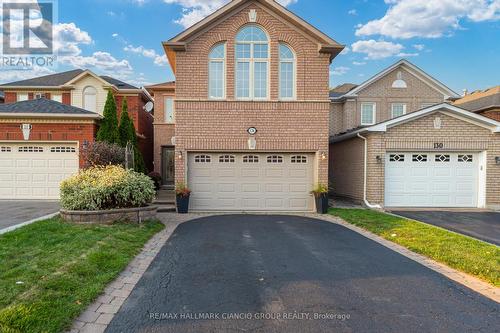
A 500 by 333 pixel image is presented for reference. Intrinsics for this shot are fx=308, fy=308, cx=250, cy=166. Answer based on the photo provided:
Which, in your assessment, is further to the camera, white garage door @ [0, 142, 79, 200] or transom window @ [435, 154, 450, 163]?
white garage door @ [0, 142, 79, 200]

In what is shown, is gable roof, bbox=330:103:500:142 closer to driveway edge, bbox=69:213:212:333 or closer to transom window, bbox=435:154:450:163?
transom window, bbox=435:154:450:163

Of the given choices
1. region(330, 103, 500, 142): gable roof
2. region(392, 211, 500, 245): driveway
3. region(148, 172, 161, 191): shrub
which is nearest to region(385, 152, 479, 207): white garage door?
region(392, 211, 500, 245): driveway

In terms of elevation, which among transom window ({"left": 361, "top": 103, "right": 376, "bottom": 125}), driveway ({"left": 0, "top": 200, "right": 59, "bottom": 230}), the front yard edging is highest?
transom window ({"left": 361, "top": 103, "right": 376, "bottom": 125})

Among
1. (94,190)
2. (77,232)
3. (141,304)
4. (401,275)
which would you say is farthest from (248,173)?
(141,304)

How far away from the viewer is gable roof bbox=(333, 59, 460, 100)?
685 inches

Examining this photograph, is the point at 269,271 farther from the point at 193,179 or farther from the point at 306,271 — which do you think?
the point at 193,179

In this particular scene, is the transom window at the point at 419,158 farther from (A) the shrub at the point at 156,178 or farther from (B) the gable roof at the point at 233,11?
(A) the shrub at the point at 156,178

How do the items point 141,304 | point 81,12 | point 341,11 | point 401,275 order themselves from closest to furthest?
1. point 141,304
2. point 401,275
3. point 81,12
4. point 341,11

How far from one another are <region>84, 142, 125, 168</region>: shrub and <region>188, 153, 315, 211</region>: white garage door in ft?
9.30

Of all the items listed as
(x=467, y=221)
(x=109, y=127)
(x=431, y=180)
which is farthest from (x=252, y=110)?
(x=467, y=221)

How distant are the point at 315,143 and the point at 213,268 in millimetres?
7382

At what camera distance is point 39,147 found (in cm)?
1290

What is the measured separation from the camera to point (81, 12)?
40.8ft

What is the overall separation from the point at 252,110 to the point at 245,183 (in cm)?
269
